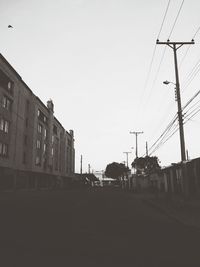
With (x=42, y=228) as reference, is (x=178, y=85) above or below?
above

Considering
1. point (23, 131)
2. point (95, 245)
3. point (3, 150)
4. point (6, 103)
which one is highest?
point (6, 103)

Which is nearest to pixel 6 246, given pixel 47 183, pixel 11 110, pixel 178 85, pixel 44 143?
pixel 178 85

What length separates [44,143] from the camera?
6719 cm

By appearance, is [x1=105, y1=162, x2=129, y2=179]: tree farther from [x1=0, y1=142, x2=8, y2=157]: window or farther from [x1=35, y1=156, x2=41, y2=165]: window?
[x1=0, y1=142, x2=8, y2=157]: window

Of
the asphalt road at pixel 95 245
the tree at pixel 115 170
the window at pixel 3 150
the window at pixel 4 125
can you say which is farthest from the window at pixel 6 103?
the tree at pixel 115 170

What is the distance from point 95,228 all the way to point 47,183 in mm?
66670

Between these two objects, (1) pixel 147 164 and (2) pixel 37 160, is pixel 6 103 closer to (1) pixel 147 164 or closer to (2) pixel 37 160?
(2) pixel 37 160

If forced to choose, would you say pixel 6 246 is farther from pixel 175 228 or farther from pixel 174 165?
pixel 174 165

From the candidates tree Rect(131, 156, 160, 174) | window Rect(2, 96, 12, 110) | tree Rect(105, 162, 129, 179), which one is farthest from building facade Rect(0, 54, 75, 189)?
tree Rect(105, 162, 129, 179)

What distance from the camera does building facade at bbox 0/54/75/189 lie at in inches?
1769

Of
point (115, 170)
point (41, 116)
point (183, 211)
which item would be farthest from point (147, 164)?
point (183, 211)

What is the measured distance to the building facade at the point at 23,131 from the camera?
44.9 metres

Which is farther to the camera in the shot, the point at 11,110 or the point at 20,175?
the point at 20,175

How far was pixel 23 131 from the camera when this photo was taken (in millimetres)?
53469
